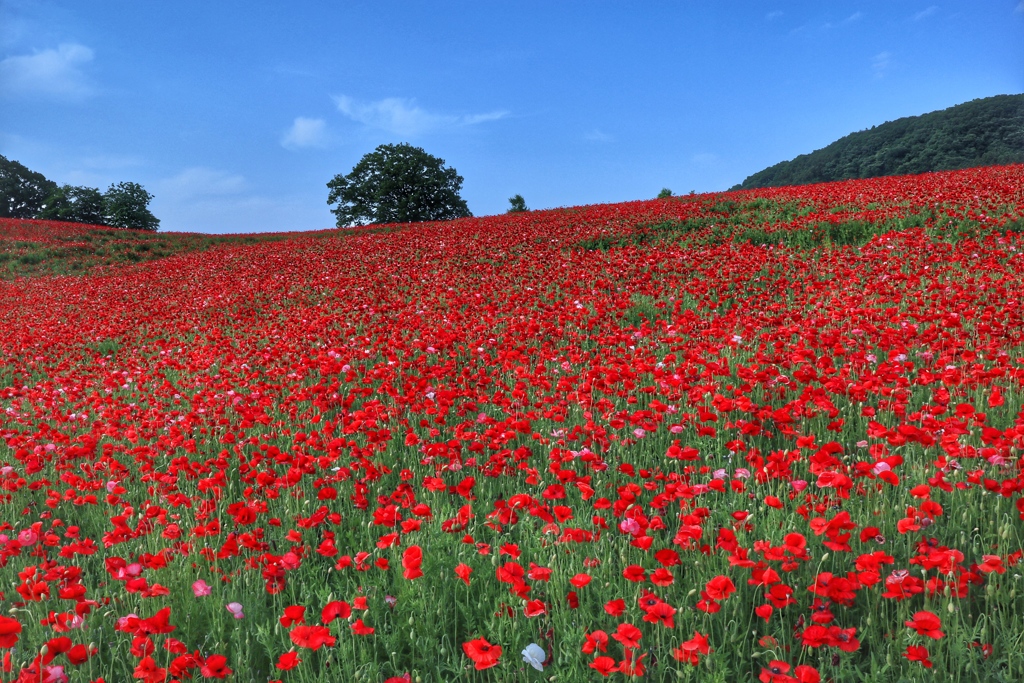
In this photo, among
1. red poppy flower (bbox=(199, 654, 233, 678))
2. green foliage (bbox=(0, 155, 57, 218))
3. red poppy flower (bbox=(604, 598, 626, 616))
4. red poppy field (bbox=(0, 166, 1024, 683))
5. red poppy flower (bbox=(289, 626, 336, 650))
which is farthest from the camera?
green foliage (bbox=(0, 155, 57, 218))

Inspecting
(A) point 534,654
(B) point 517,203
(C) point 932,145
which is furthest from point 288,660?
(C) point 932,145

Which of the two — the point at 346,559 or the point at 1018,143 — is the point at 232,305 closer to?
the point at 346,559

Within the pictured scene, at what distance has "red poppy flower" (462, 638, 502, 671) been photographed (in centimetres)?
223

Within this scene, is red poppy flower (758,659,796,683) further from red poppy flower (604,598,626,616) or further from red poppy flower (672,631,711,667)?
red poppy flower (604,598,626,616)

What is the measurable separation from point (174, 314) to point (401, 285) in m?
4.99

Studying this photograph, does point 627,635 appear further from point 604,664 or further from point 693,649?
point 693,649

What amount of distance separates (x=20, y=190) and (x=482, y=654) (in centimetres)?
7809

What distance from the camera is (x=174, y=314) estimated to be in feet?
45.3

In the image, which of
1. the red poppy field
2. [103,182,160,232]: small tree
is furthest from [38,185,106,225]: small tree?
the red poppy field

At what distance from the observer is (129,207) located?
49438 millimetres

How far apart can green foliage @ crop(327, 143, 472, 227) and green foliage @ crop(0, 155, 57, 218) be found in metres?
32.9

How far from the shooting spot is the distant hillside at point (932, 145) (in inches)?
2021

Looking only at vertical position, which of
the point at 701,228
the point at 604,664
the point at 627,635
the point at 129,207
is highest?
the point at 129,207

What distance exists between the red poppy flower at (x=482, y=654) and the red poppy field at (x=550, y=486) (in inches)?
0.4
